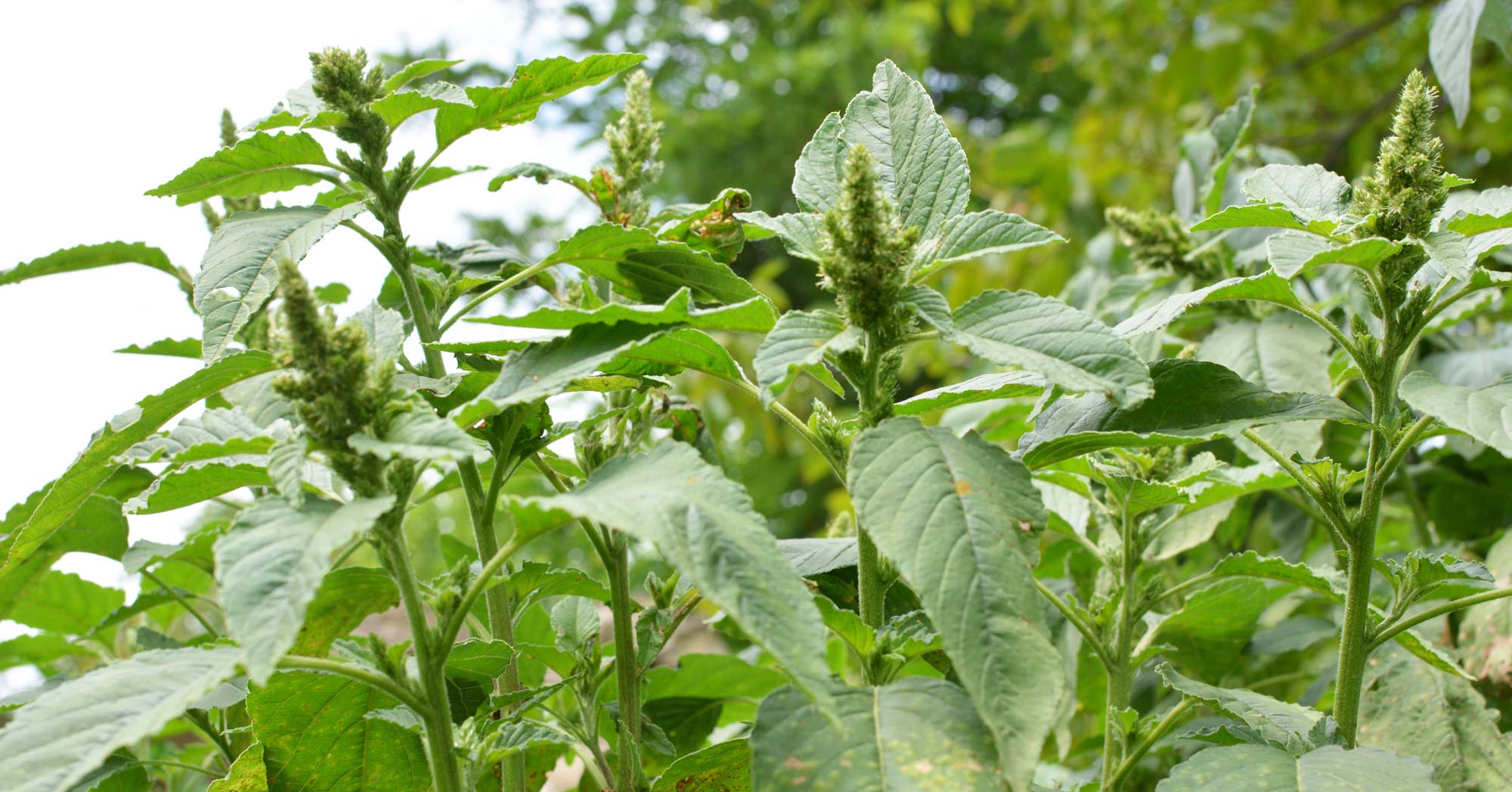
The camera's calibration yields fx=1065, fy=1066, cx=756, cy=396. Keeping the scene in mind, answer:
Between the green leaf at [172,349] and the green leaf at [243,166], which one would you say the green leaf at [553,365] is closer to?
the green leaf at [243,166]

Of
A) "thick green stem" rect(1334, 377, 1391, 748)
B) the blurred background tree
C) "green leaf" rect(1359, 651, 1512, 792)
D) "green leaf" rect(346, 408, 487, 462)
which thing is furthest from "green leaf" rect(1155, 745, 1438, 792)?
the blurred background tree

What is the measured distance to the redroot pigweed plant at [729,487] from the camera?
0.67 meters

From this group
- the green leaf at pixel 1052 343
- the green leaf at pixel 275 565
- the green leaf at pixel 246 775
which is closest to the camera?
the green leaf at pixel 275 565

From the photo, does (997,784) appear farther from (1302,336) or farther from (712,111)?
(712,111)

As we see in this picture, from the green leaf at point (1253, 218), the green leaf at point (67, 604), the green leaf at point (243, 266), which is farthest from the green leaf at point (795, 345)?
the green leaf at point (67, 604)

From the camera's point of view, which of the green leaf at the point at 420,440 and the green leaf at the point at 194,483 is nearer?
the green leaf at the point at 420,440

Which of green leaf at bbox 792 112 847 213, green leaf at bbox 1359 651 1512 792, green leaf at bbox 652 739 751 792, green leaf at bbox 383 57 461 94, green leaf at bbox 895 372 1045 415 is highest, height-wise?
green leaf at bbox 383 57 461 94

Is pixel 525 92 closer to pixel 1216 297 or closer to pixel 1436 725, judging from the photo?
pixel 1216 297

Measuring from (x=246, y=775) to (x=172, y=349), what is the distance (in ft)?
1.77

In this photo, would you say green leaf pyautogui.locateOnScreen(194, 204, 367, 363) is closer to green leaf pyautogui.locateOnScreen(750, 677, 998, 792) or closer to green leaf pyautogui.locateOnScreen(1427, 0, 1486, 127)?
green leaf pyautogui.locateOnScreen(750, 677, 998, 792)

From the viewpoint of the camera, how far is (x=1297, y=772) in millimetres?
796

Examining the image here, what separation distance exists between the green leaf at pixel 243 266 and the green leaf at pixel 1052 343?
0.55 meters

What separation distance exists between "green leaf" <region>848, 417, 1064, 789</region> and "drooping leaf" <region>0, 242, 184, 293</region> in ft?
3.10

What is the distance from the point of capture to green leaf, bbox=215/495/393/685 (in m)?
0.59
